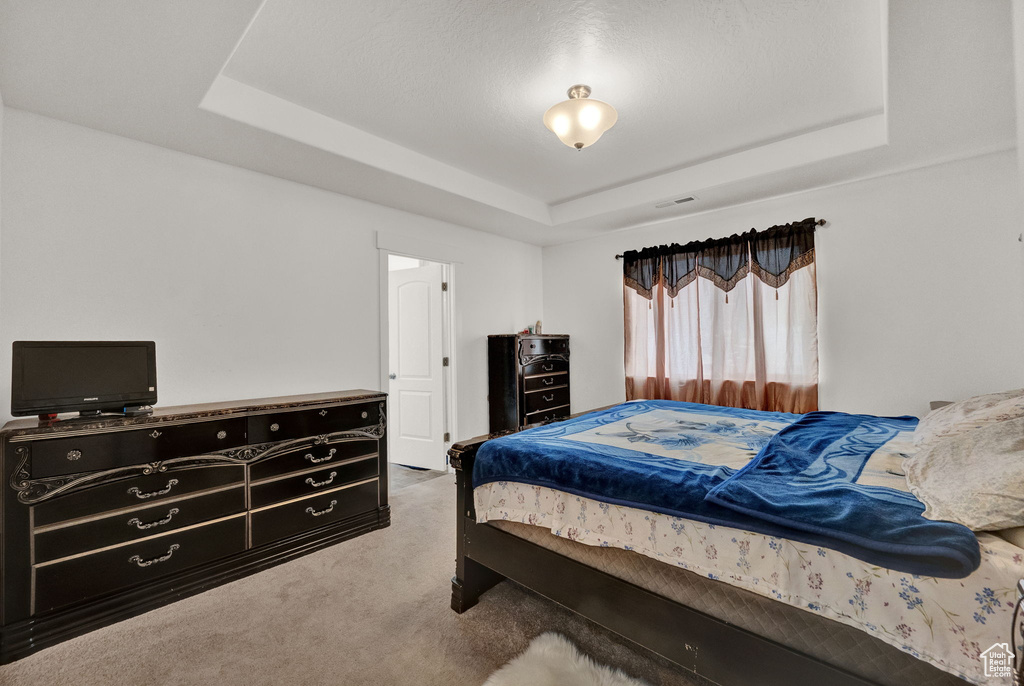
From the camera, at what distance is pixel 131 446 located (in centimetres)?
211

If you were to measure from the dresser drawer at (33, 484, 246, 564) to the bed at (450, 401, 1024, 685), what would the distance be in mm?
1343

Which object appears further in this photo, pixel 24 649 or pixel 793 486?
pixel 24 649

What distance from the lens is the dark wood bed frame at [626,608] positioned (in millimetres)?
1271

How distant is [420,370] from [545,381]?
1356 mm

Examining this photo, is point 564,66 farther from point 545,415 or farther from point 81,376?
point 545,415

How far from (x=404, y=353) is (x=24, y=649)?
325cm

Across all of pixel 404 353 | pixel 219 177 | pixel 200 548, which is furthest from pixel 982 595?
pixel 404 353

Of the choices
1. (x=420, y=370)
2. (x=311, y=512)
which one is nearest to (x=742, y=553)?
(x=311, y=512)

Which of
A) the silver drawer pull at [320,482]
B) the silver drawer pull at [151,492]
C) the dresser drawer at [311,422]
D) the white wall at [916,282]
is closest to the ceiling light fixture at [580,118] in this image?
the dresser drawer at [311,422]

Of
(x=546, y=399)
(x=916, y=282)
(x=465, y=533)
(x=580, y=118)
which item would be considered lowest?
(x=465, y=533)

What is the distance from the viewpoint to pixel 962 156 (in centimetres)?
299

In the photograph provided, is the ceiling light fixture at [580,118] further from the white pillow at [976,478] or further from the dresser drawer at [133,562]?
the dresser drawer at [133,562]

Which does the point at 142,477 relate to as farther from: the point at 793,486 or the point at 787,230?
the point at 787,230

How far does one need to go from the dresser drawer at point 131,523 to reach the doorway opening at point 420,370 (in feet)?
6.17
